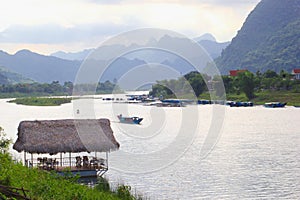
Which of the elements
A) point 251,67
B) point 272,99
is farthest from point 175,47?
point 251,67

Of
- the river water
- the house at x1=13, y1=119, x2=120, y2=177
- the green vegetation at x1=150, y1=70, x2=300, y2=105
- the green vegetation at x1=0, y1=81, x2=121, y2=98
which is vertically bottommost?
the river water

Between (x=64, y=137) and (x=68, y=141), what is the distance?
0.35m

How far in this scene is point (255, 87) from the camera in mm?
102750

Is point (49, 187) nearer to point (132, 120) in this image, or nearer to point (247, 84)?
point (132, 120)

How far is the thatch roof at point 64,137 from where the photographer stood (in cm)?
2703

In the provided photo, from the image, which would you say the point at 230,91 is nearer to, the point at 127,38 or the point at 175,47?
the point at 175,47

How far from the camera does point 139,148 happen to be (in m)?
41.1

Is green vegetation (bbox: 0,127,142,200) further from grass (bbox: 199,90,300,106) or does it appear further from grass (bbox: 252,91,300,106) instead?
grass (bbox: 252,91,300,106)

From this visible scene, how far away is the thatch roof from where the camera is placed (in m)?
27.0

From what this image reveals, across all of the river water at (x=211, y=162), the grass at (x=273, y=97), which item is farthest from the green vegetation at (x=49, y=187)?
the grass at (x=273, y=97)

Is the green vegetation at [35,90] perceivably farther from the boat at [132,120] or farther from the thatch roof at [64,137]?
the thatch roof at [64,137]

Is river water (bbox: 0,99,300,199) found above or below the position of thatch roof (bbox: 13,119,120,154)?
below

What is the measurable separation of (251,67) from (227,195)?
17529 cm

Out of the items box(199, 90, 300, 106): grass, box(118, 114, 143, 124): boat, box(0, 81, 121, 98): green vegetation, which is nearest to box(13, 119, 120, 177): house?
box(118, 114, 143, 124): boat
